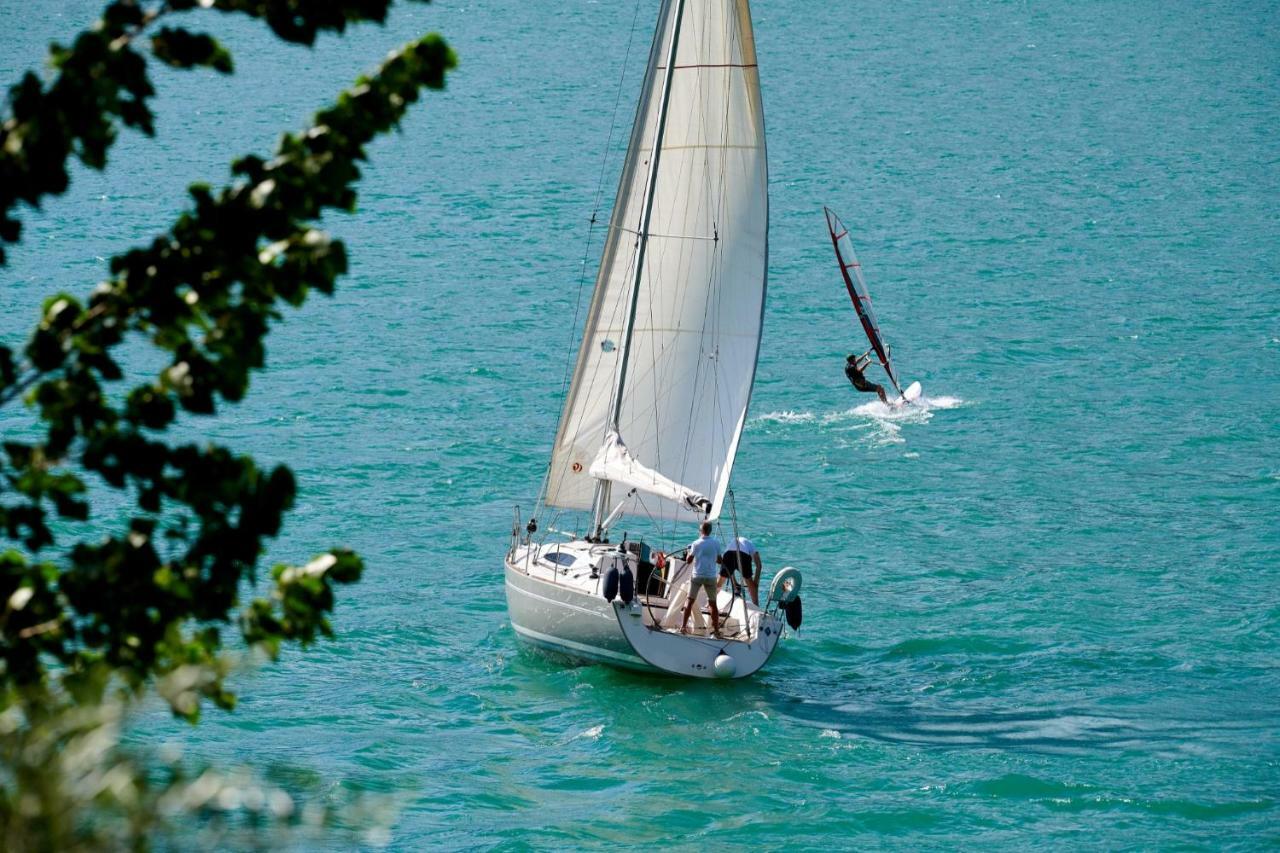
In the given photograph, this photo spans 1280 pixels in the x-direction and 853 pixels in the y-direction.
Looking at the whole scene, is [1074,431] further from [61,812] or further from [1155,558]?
[61,812]

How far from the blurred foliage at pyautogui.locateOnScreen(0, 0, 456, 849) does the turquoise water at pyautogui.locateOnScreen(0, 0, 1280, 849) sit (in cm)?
325

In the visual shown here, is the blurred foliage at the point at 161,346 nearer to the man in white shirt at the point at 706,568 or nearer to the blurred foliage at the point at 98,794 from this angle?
the blurred foliage at the point at 98,794

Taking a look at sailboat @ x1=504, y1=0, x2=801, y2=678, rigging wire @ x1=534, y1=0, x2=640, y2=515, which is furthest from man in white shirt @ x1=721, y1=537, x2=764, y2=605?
rigging wire @ x1=534, y1=0, x2=640, y2=515

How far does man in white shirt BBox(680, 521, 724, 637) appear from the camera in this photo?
28016 millimetres

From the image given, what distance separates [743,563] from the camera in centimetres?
2948

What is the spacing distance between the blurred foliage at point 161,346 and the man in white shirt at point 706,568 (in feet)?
55.6

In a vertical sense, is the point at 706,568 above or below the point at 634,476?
below

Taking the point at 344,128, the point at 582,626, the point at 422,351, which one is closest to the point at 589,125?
the point at 422,351

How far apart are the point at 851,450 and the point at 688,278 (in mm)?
16040

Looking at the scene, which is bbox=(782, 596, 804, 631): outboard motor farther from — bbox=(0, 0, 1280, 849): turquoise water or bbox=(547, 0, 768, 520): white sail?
bbox=(547, 0, 768, 520): white sail

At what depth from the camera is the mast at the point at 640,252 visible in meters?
30.3

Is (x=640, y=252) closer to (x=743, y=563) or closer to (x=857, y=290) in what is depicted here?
(x=743, y=563)

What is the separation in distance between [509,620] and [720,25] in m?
11.5

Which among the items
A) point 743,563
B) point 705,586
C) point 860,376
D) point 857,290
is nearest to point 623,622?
point 705,586
